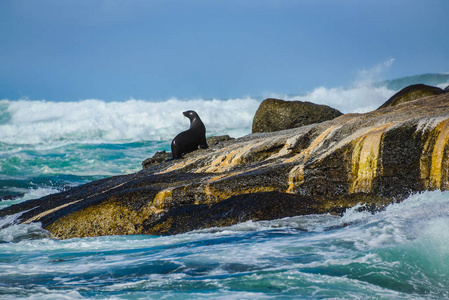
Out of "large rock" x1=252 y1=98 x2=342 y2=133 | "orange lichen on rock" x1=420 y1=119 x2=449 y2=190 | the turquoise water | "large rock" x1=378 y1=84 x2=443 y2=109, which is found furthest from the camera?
"large rock" x1=252 y1=98 x2=342 y2=133

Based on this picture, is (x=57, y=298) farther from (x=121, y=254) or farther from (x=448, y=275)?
(x=448, y=275)

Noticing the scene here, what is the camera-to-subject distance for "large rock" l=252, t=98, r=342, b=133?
16766 millimetres

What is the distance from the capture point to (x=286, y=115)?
55.0 ft

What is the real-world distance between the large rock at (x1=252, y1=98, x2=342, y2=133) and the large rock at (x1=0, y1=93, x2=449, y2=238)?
8.77 meters

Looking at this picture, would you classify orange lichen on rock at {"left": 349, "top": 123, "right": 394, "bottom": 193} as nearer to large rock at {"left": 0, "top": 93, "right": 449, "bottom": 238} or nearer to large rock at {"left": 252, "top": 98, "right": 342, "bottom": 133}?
large rock at {"left": 0, "top": 93, "right": 449, "bottom": 238}

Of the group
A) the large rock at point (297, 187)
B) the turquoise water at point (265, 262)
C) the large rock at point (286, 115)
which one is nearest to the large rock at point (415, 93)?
the large rock at point (286, 115)

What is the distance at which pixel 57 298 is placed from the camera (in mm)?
3814

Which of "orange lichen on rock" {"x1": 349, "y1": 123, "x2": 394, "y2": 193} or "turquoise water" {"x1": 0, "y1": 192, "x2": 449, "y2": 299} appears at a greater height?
"orange lichen on rock" {"x1": 349, "y1": 123, "x2": 394, "y2": 193}

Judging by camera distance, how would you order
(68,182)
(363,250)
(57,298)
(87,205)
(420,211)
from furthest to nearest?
(68,182) → (87,205) → (420,211) → (363,250) → (57,298)

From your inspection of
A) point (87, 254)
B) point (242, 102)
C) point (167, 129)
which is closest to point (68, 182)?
point (87, 254)

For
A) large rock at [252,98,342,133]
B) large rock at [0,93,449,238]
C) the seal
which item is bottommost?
large rock at [0,93,449,238]

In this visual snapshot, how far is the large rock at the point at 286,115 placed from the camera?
55.0ft

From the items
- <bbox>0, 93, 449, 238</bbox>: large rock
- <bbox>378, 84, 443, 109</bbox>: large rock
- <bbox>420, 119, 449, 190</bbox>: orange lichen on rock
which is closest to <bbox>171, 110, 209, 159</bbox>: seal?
<bbox>0, 93, 449, 238</bbox>: large rock

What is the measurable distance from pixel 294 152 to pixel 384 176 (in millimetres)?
1994
